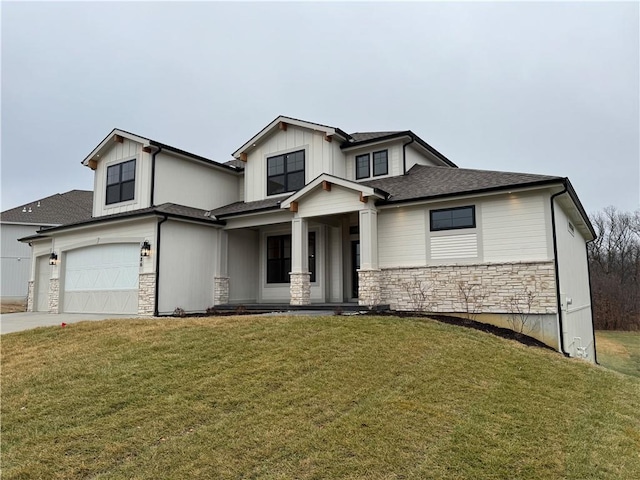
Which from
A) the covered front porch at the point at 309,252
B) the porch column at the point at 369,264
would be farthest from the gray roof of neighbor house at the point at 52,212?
the porch column at the point at 369,264

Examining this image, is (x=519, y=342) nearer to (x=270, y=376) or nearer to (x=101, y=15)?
(x=270, y=376)

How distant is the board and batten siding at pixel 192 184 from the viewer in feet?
50.1

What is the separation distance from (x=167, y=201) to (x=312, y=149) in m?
5.54

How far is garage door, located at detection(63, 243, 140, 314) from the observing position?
46.1ft

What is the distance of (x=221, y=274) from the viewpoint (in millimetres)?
14992

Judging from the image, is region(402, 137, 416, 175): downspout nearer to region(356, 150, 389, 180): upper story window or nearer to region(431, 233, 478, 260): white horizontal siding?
region(356, 150, 389, 180): upper story window

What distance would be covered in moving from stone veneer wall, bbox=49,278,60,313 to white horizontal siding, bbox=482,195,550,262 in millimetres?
14828

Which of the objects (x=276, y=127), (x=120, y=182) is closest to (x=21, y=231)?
(x=120, y=182)

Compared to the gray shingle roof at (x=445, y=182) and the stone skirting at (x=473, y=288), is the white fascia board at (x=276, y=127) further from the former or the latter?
the stone skirting at (x=473, y=288)

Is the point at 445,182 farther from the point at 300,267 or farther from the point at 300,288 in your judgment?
the point at 300,288

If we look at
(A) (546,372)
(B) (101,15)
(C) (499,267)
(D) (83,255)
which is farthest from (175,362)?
(B) (101,15)

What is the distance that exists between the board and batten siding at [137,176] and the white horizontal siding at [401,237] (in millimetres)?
8314

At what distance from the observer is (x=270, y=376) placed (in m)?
5.77

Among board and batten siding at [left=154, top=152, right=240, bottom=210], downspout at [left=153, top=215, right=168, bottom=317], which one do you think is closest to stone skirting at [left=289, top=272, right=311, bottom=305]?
downspout at [left=153, top=215, right=168, bottom=317]
